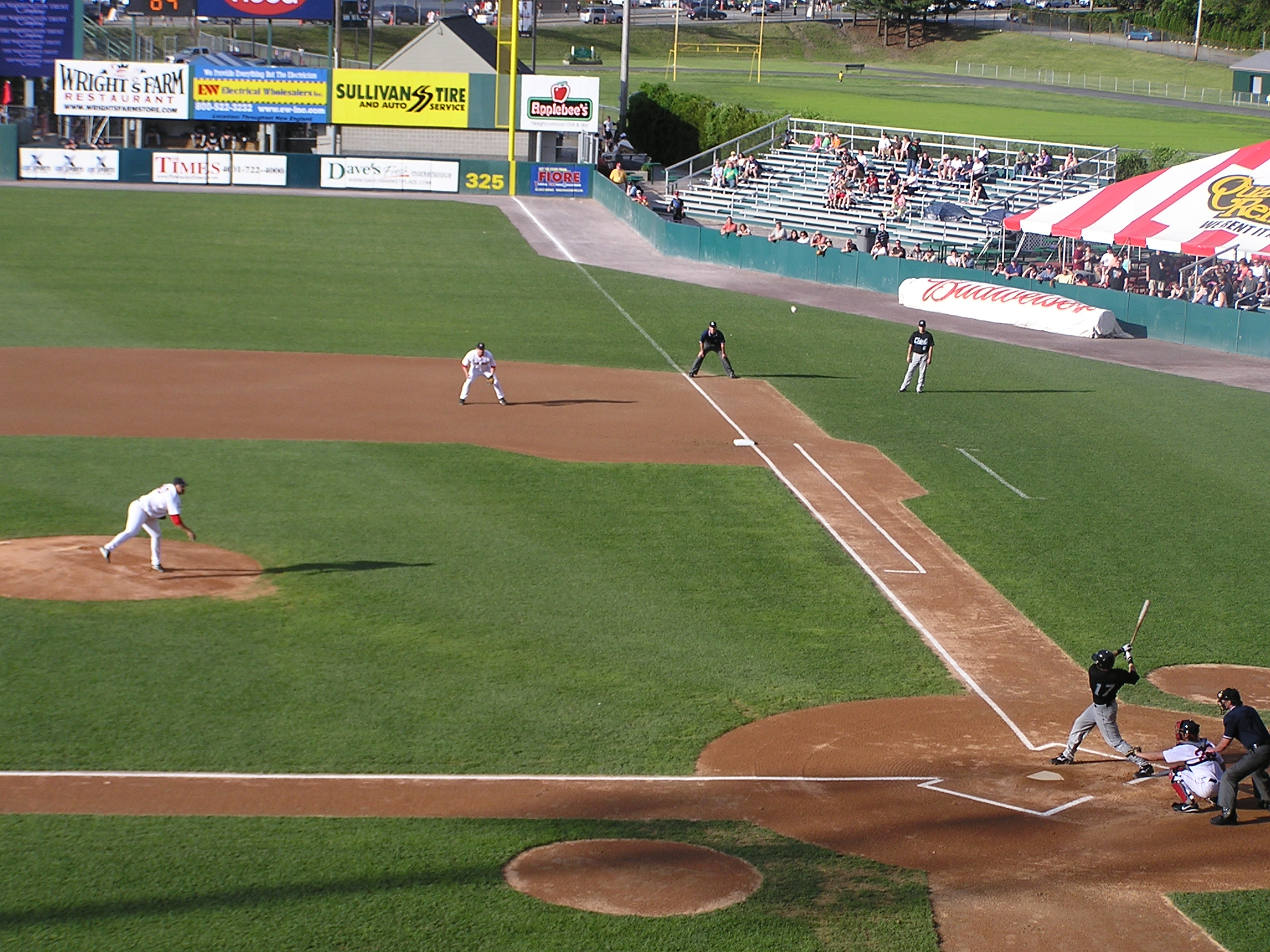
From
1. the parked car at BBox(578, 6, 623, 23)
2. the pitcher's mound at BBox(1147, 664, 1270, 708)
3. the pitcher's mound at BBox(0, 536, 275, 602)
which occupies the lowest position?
the pitcher's mound at BBox(1147, 664, 1270, 708)

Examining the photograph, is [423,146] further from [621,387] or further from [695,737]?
[695,737]

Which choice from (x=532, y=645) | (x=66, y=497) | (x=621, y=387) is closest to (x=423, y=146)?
(x=621, y=387)

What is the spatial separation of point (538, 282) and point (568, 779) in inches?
1432

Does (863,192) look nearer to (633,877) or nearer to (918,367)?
(918,367)

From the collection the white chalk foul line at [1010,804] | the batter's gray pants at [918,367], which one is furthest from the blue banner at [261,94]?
the white chalk foul line at [1010,804]

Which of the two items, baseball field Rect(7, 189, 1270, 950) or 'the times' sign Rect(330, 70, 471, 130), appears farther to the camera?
'the times' sign Rect(330, 70, 471, 130)

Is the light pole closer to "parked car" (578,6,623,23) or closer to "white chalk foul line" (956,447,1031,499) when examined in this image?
"white chalk foul line" (956,447,1031,499)

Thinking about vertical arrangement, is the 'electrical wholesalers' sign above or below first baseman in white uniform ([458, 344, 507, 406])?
above

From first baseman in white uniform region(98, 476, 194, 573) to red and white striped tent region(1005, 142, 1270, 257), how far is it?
33342 mm

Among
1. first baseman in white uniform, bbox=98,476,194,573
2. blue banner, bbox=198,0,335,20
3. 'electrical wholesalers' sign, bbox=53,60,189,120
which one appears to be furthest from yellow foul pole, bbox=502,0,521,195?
first baseman in white uniform, bbox=98,476,194,573

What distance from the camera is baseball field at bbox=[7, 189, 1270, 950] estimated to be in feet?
37.5

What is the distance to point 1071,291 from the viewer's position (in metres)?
45.6

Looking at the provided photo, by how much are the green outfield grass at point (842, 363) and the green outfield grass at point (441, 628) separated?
1127 millimetres

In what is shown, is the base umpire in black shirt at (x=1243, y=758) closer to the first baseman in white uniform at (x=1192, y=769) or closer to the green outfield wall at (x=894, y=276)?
the first baseman in white uniform at (x=1192, y=769)
